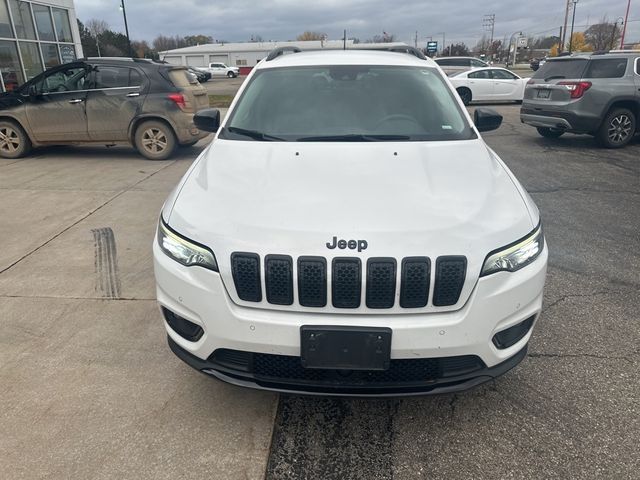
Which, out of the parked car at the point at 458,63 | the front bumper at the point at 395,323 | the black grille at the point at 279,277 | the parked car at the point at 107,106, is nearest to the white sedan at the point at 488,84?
the parked car at the point at 458,63

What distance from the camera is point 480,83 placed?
17422mm

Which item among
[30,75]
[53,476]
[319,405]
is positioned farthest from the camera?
[30,75]

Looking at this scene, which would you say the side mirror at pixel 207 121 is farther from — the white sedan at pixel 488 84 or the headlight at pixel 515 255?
the white sedan at pixel 488 84

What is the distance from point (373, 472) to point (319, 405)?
1.73ft

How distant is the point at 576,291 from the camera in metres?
3.79

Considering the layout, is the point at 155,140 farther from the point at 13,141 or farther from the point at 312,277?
the point at 312,277

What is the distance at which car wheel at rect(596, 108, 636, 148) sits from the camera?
361 inches

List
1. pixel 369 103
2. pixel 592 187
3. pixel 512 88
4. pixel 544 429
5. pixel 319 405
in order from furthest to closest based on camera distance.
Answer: pixel 512 88 < pixel 592 187 < pixel 369 103 < pixel 319 405 < pixel 544 429

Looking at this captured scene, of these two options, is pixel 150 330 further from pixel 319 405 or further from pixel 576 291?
pixel 576 291

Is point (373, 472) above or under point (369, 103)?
under

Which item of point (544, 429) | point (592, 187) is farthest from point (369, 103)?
point (592, 187)

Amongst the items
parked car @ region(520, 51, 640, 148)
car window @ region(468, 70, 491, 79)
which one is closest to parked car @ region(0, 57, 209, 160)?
parked car @ region(520, 51, 640, 148)

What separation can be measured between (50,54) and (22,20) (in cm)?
165

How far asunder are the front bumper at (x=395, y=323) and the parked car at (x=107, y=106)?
23.0ft
